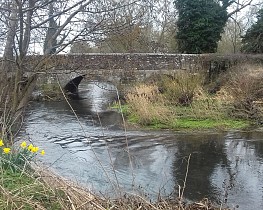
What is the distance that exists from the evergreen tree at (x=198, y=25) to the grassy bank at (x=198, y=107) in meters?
12.3

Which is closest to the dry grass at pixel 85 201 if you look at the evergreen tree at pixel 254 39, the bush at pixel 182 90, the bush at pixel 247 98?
the bush at pixel 247 98

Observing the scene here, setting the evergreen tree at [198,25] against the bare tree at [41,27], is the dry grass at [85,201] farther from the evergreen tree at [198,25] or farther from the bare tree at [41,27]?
the evergreen tree at [198,25]

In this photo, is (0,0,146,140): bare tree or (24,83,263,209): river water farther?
(24,83,263,209): river water

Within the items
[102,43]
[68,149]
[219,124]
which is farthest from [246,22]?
[102,43]

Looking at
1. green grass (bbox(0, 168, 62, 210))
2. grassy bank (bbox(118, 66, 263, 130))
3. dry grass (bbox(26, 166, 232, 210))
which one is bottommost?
grassy bank (bbox(118, 66, 263, 130))

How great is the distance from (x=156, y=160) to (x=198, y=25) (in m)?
19.8

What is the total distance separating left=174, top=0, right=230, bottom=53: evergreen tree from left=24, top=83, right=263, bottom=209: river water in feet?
47.5

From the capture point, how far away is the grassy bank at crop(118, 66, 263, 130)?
47.4ft

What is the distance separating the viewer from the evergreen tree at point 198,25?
28.3 meters

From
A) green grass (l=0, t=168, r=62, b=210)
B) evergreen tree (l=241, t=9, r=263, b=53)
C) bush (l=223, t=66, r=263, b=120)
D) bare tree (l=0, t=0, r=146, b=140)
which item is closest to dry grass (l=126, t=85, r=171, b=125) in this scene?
bush (l=223, t=66, r=263, b=120)

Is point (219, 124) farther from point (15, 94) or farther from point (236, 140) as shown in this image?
point (15, 94)

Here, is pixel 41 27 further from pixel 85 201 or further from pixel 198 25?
pixel 198 25

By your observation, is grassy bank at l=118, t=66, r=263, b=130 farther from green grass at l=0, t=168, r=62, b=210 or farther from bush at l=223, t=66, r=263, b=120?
green grass at l=0, t=168, r=62, b=210

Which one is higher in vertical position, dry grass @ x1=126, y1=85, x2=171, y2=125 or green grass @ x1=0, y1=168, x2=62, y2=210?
green grass @ x1=0, y1=168, x2=62, y2=210
